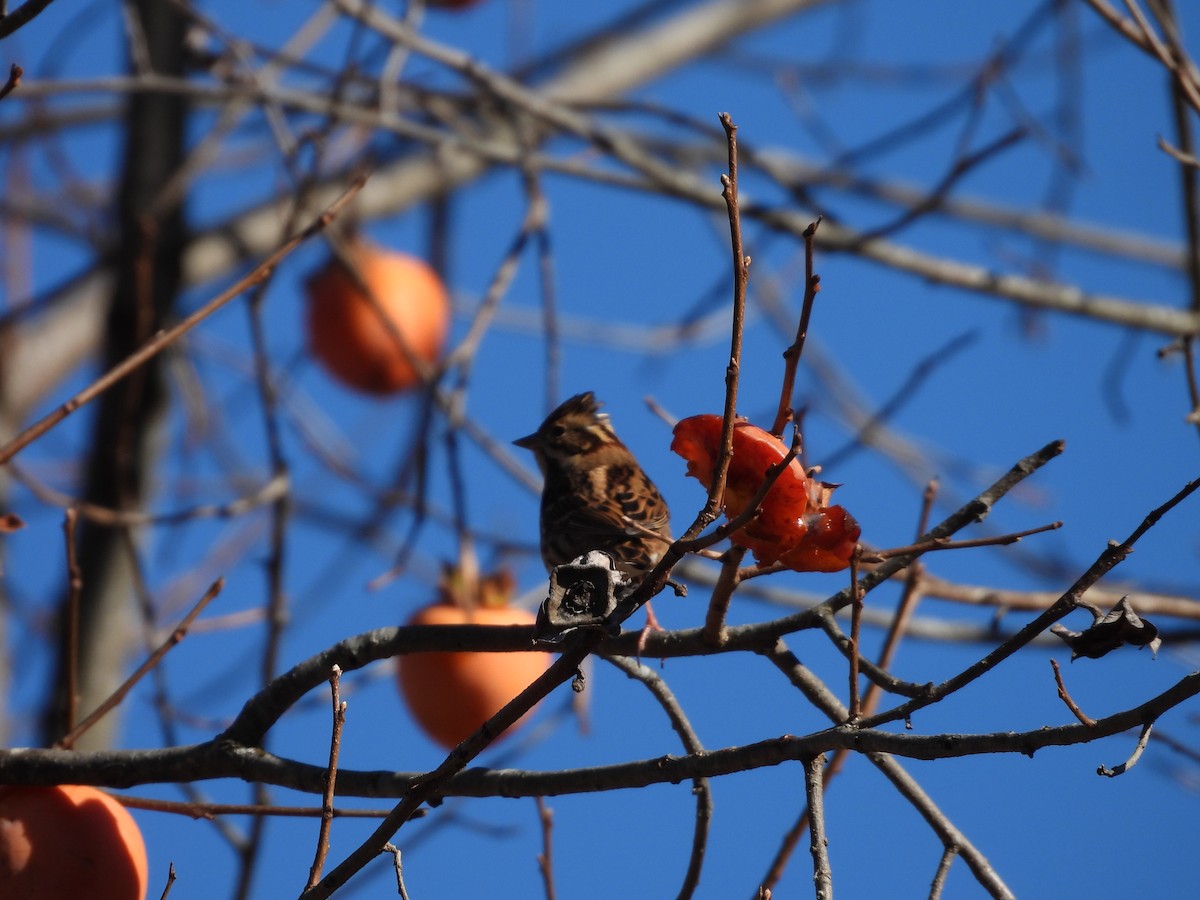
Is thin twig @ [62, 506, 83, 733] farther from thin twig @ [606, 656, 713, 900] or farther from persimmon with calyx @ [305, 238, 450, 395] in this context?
persimmon with calyx @ [305, 238, 450, 395]

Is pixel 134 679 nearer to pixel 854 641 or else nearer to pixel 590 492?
pixel 854 641

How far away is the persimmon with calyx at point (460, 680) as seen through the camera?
2863 millimetres

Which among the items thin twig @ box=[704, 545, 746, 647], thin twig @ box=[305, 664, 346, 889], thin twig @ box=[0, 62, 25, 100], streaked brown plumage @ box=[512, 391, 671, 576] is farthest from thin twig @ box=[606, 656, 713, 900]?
thin twig @ box=[0, 62, 25, 100]

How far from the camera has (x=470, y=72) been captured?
349 centimetres

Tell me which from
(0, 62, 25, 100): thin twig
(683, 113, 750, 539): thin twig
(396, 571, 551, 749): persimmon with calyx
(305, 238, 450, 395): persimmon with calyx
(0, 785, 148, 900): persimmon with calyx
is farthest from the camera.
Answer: (305, 238, 450, 395): persimmon with calyx

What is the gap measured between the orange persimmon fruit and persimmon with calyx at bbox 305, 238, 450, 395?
2882 millimetres

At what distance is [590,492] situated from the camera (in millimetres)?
3354

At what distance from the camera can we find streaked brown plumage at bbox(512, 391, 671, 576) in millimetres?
2957

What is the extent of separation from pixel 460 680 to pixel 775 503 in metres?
1.47

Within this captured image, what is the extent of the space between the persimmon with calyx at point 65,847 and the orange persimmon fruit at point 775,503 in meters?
0.96

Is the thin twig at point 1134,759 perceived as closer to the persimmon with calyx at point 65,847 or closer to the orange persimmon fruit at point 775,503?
the orange persimmon fruit at point 775,503

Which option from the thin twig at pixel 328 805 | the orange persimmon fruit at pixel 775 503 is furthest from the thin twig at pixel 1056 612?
the thin twig at pixel 328 805

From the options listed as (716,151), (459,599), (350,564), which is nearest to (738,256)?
(459,599)

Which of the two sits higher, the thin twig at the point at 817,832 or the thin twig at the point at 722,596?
the thin twig at the point at 722,596
